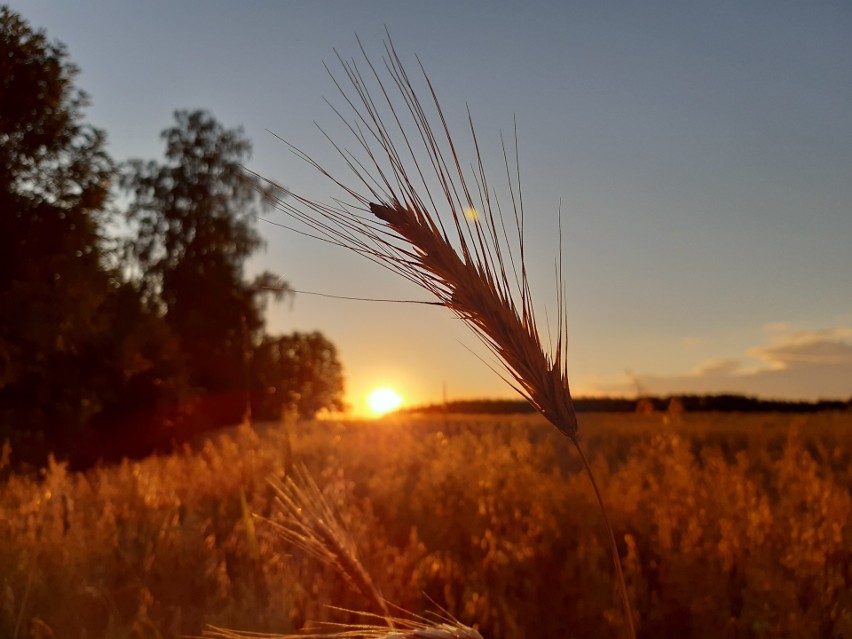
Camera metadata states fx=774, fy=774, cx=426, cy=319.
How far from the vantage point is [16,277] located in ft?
51.9

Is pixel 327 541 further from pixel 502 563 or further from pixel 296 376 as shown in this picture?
pixel 296 376

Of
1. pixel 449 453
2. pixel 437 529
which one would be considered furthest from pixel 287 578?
pixel 449 453

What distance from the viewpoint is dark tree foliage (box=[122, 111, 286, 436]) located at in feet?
86.0

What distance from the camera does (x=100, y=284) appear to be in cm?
1731

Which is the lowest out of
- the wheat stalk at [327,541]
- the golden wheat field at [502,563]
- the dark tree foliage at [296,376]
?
the golden wheat field at [502,563]

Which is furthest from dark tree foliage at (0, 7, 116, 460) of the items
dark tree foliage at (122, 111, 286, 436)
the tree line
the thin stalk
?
the thin stalk

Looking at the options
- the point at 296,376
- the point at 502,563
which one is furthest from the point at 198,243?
the point at 502,563

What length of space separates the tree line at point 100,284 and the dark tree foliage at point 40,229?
0.03m

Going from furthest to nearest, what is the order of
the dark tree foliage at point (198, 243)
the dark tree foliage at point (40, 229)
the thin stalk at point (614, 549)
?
the dark tree foliage at point (198, 243) → the dark tree foliage at point (40, 229) → the thin stalk at point (614, 549)

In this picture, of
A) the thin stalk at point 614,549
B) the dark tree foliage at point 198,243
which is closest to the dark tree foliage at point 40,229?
the dark tree foliage at point 198,243

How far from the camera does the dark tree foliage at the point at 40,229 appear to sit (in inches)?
615

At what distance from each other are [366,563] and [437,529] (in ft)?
5.13

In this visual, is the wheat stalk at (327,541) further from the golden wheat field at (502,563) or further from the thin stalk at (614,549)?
the thin stalk at (614,549)

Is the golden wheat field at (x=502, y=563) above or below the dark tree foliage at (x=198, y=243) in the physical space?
below
